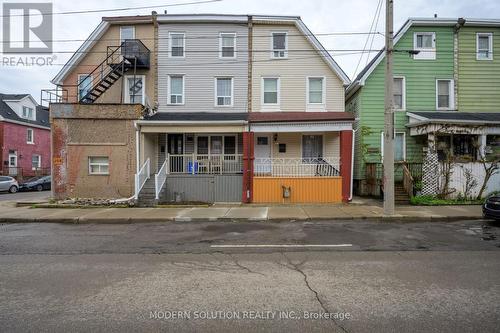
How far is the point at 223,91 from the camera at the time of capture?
1897 centimetres

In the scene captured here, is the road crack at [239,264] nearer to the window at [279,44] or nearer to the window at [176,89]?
the window at [176,89]

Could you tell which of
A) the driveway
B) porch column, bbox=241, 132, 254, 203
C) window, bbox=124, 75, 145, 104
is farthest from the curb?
window, bbox=124, 75, 145, 104

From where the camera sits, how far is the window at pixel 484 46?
18.9 meters

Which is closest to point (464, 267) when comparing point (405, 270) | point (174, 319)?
point (405, 270)

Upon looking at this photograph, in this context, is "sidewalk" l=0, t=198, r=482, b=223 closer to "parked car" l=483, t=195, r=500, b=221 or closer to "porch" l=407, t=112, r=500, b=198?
"parked car" l=483, t=195, r=500, b=221

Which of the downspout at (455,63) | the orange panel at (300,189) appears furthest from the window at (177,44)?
the downspout at (455,63)

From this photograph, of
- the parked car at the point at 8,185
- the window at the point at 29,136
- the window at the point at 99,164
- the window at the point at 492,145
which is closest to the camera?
the window at the point at 99,164

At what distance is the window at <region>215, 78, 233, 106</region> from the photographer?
18891 mm

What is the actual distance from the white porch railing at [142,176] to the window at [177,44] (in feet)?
22.2

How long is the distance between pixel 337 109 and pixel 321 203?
615 cm

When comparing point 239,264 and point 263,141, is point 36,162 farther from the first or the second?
point 239,264

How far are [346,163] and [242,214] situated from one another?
19.8ft

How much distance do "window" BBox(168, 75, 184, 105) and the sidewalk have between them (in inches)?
290

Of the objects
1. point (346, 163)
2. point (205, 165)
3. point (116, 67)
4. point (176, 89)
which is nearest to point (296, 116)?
point (346, 163)
